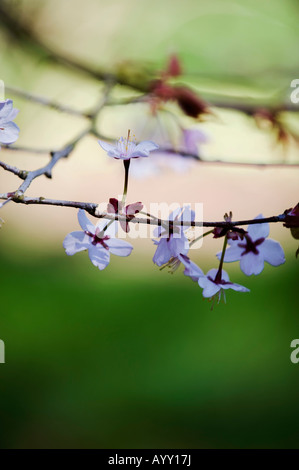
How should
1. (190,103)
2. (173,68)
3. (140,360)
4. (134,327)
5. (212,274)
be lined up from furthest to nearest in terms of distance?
(134,327), (140,360), (173,68), (190,103), (212,274)

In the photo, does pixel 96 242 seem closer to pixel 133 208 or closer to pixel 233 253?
pixel 133 208

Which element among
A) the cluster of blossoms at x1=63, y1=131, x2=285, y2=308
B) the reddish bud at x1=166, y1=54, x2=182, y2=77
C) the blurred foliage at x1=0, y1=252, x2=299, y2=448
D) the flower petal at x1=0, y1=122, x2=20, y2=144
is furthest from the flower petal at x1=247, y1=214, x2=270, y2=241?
the blurred foliage at x1=0, y1=252, x2=299, y2=448

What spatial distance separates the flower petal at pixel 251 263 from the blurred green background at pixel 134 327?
0.66 m

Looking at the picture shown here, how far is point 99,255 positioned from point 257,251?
0.23 meters

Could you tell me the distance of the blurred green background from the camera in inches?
64.9

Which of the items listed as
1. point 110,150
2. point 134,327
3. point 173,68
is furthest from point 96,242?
point 134,327

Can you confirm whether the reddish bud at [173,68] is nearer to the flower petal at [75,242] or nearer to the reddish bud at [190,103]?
the reddish bud at [190,103]

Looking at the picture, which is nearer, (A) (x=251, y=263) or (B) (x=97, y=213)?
(B) (x=97, y=213)

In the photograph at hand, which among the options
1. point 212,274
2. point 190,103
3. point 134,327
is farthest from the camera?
point 134,327

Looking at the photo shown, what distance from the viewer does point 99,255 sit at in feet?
2.17

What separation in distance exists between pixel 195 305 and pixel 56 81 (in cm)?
185

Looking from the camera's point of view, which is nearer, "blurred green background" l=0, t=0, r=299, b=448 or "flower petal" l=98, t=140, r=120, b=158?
"flower petal" l=98, t=140, r=120, b=158

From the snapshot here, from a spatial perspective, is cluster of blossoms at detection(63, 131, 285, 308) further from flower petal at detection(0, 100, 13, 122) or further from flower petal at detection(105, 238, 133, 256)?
flower petal at detection(0, 100, 13, 122)

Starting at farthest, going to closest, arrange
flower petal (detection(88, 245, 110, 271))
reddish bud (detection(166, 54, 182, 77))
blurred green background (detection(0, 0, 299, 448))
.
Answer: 1. blurred green background (detection(0, 0, 299, 448))
2. reddish bud (detection(166, 54, 182, 77))
3. flower petal (detection(88, 245, 110, 271))
